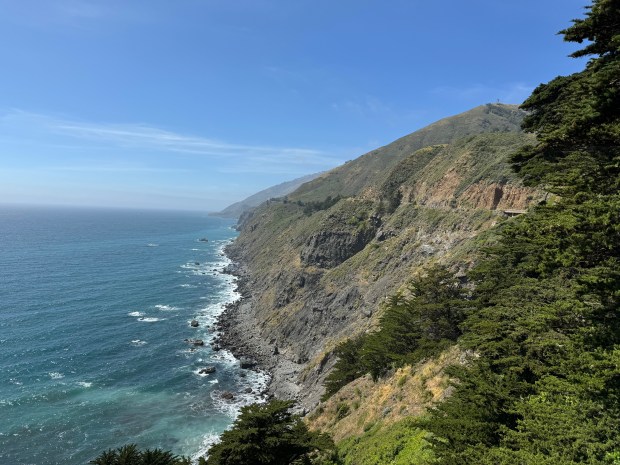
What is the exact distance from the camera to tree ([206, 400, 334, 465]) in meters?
16.7

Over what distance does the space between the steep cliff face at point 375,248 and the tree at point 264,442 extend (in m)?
34.3

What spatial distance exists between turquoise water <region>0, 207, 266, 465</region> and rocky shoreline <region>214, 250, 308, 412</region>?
8.79ft

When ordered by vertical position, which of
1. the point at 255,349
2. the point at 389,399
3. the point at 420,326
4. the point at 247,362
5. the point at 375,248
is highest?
the point at 375,248

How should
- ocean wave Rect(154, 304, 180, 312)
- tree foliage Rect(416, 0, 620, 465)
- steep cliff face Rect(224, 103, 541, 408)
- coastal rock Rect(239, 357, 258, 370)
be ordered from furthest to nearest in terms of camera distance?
ocean wave Rect(154, 304, 180, 312)
coastal rock Rect(239, 357, 258, 370)
steep cliff face Rect(224, 103, 541, 408)
tree foliage Rect(416, 0, 620, 465)

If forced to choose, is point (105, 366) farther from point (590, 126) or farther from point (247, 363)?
A: point (590, 126)

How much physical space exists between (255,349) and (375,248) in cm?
3357

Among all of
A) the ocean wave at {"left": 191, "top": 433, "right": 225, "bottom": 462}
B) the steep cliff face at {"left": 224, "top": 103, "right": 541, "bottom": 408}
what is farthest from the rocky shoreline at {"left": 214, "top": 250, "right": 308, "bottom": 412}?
the ocean wave at {"left": 191, "top": 433, "right": 225, "bottom": 462}

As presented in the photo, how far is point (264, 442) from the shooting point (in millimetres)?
16984

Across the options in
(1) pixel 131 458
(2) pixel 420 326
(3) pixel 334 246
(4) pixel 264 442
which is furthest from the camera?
(3) pixel 334 246

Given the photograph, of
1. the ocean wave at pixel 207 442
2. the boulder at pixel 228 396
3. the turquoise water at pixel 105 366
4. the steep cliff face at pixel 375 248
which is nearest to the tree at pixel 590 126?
the steep cliff face at pixel 375 248

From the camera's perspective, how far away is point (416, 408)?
25.3m

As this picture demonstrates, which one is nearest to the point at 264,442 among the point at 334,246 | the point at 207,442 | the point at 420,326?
the point at 420,326

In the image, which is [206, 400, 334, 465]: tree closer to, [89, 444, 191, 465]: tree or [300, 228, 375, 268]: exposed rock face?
[89, 444, 191, 465]: tree

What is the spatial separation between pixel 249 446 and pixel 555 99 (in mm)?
20751
